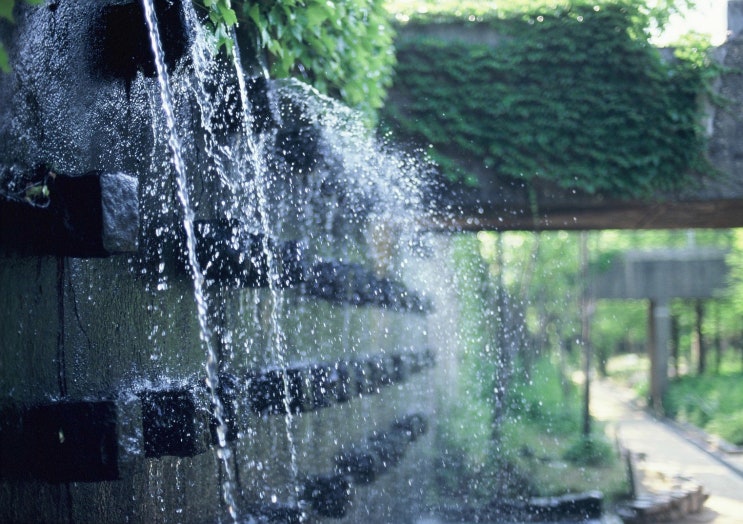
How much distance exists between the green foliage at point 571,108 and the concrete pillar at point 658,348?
503 inches

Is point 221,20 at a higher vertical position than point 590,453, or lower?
higher

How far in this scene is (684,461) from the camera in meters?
10.4

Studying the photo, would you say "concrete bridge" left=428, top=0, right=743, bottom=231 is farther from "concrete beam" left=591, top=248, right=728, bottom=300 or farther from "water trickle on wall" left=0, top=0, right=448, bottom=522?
"concrete beam" left=591, top=248, right=728, bottom=300

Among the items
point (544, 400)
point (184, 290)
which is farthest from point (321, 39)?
point (544, 400)

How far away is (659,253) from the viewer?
733 inches

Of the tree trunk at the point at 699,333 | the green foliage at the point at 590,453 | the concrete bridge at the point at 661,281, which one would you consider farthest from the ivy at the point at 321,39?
the tree trunk at the point at 699,333

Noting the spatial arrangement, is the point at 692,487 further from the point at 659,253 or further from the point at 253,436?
the point at 659,253

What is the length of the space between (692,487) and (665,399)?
10.3 metres

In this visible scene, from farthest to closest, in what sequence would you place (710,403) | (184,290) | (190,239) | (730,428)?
(710,403) < (730,428) < (184,290) < (190,239)

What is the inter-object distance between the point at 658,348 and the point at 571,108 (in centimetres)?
1322

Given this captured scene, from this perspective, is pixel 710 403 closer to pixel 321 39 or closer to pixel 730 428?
pixel 730 428

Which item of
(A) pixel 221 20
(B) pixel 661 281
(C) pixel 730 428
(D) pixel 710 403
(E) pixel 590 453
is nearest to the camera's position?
(A) pixel 221 20

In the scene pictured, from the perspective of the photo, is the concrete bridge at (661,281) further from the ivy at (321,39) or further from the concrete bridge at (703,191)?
the ivy at (321,39)

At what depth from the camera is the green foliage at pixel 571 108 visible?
633 cm
